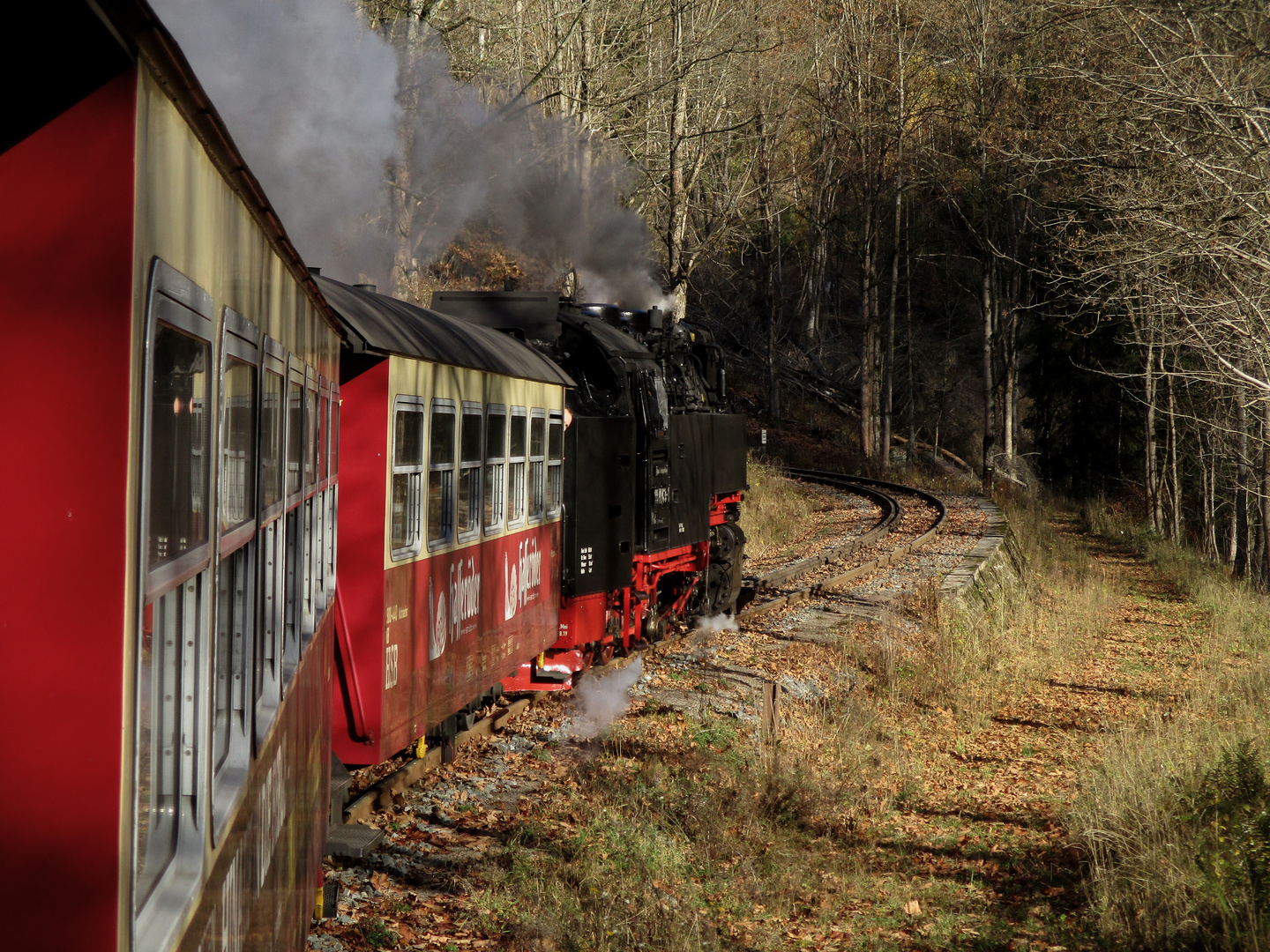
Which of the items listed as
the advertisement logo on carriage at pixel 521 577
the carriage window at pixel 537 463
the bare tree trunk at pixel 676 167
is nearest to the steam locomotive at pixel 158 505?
the advertisement logo on carriage at pixel 521 577

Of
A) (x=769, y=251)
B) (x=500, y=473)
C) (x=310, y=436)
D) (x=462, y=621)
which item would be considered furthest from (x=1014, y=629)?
(x=769, y=251)

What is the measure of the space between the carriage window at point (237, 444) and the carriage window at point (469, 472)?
4126 millimetres

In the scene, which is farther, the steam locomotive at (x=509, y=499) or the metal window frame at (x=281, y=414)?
the steam locomotive at (x=509, y=499)

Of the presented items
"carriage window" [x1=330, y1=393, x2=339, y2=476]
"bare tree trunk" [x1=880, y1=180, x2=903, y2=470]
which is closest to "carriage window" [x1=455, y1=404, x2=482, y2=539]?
"carriage window" [x1=330, y1=393, x2=339, y2=476]

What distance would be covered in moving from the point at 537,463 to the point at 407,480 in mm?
2668

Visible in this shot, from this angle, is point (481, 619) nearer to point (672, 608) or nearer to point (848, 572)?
point (672, 608)

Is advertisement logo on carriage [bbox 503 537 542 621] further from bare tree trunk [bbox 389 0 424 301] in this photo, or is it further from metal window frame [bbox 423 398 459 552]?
bare tree trunk [bbox 389 0 424 301]

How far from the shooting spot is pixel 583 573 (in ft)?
33.5

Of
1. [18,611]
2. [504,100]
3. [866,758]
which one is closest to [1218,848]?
[866,758]

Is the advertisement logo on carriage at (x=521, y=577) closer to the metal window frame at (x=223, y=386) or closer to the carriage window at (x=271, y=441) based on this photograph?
the carriage window at (x=271, y=441)

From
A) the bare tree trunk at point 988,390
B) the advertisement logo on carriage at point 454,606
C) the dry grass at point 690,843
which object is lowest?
the dry grass at point 690,843

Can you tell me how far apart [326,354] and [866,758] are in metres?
5.79

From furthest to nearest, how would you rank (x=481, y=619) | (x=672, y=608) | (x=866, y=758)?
(x=672, y=608), (x=866, y=758), (x=481, y=619)

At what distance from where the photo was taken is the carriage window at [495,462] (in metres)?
7.39
